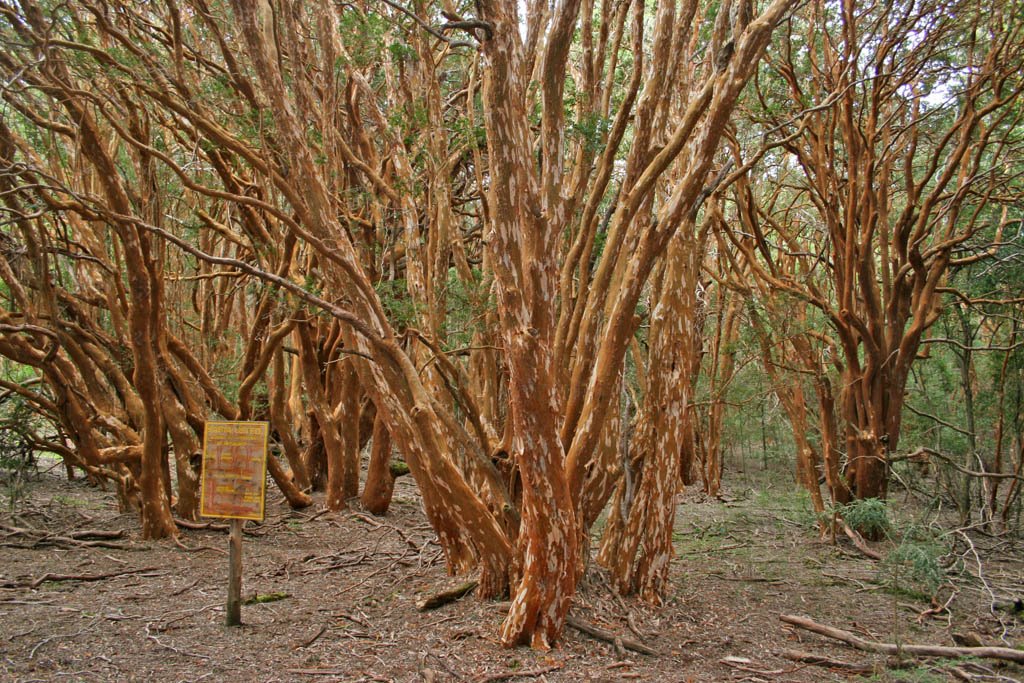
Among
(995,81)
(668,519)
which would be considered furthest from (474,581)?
(995,81)

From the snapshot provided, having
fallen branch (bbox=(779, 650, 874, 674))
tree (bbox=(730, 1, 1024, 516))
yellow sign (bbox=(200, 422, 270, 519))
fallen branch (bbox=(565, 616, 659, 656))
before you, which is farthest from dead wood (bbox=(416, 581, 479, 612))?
tree (bbox=(730, 1, 1024, 516))

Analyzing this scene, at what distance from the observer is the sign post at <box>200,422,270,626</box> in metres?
5.59

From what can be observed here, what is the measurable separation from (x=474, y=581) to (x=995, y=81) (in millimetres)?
7924

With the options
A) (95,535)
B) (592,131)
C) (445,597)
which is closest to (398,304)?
(592,131)

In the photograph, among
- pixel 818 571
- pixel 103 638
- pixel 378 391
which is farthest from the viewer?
pixel 818 571

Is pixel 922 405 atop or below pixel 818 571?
atop

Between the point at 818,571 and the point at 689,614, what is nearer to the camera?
the point at 689,614

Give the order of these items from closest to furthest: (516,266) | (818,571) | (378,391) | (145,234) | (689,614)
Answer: (516,266) → (378,391) → (689,614) → (145,234) → (818,571)

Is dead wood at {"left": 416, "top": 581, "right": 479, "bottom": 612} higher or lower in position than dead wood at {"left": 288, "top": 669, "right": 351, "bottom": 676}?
higher

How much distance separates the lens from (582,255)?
632 centimetres

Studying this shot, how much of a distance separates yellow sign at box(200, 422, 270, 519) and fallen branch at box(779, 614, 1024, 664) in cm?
441

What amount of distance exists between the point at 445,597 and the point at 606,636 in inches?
55.7

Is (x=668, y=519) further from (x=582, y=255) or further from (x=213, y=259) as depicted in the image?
(x=213, y=259)

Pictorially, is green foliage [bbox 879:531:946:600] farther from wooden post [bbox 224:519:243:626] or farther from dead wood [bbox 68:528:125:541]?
dead wood [bbox 68:528:125:541]
